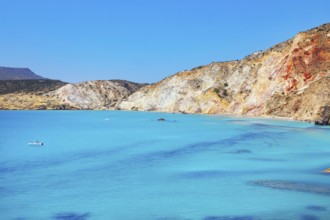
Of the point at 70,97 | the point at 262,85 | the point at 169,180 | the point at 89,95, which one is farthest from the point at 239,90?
the point at 169,180

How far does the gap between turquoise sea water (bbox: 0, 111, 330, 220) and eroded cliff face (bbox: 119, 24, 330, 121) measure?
31.5m

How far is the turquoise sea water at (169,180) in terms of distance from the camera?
2327cm

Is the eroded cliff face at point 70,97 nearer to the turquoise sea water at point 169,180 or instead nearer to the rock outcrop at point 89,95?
the rock outcrop at point 89,95

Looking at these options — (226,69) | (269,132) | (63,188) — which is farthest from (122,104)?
(63,188)

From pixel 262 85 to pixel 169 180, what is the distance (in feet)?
251

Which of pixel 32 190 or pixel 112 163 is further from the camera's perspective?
pixel 112 163

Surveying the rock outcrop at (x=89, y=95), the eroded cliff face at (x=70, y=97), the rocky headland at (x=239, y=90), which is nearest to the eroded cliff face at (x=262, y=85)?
the rocky headland at (x=239, y=90)

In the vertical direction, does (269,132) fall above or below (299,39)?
below

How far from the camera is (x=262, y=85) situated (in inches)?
4099

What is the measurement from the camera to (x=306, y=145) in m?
49.2

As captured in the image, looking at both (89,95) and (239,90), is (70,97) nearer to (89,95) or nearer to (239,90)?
(89,95)

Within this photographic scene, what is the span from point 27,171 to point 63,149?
49.9 feet

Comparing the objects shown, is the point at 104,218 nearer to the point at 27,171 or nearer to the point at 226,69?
the point at 27,171

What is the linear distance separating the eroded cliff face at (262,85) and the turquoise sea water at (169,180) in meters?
31.5
